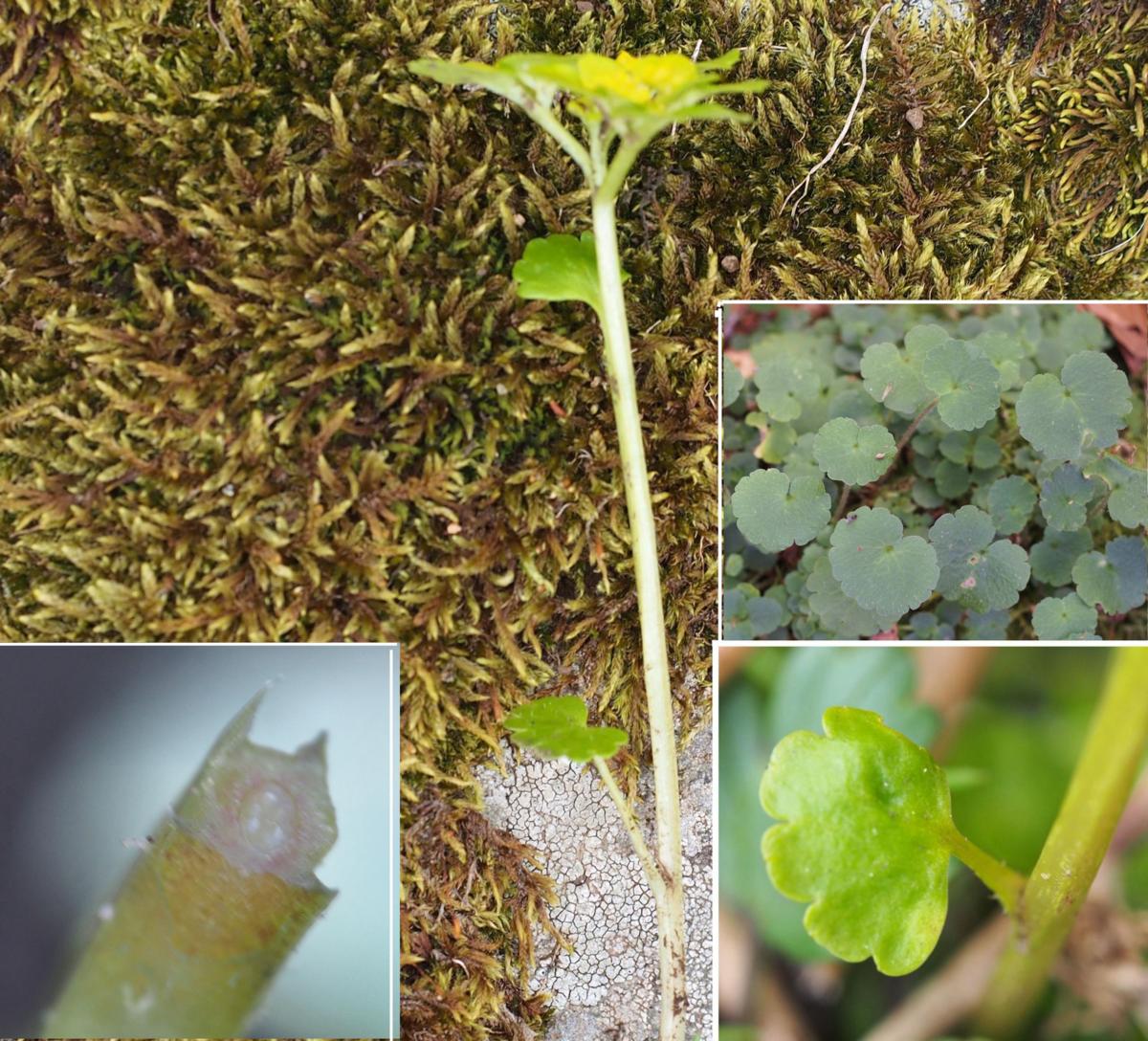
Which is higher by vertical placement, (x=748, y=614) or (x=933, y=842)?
(x=748, y=614)

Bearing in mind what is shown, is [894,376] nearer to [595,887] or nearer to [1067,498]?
[1067,498]

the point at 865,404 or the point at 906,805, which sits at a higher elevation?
the point at 865,404

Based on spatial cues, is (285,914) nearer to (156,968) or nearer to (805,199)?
(156,968)

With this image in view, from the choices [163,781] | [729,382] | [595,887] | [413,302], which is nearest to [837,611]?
[729,382]

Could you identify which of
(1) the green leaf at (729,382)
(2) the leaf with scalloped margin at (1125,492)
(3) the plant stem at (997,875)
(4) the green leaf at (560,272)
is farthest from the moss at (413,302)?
(3) the plant stem at (997,875)

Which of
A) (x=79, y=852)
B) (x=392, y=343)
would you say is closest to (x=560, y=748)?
(x=392, y=343)

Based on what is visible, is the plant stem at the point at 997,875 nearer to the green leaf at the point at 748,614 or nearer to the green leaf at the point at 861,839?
the green leaf at the point at 861,839
